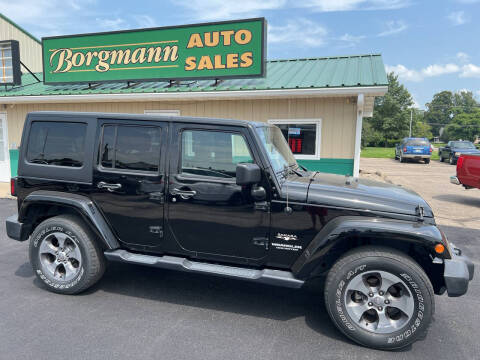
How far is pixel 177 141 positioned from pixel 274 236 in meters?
1.37

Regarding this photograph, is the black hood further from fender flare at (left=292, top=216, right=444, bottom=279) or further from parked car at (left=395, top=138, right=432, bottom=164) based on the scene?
parked car at (left=395, top=138, right=432, bottom=164)

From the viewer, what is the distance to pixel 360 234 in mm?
2900

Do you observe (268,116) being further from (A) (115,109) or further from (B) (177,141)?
(B) (177,141)

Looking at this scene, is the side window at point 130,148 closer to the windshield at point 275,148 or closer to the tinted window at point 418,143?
the windshield at point 275,148

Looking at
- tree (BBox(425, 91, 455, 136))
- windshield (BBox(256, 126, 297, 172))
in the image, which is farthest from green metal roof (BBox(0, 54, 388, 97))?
tree (BBox(425, 91, 455, 136))

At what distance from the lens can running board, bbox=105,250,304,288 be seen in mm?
3145

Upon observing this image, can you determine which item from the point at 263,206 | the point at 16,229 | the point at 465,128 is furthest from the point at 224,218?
the point at 465,128

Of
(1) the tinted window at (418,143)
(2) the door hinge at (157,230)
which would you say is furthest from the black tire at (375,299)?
(1) the tinted window at (418,143)

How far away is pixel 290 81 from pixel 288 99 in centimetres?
46

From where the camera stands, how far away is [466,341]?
303cm

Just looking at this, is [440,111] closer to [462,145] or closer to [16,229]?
[462,145]

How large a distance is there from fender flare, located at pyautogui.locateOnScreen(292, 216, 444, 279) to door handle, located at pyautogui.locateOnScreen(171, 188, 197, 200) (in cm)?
123

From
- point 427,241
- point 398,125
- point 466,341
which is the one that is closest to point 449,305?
point 466,341

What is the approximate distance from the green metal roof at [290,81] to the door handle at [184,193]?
5.44m
